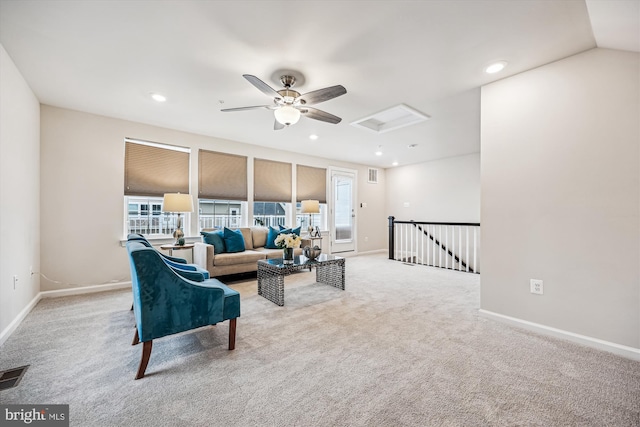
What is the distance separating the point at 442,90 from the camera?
310 cm

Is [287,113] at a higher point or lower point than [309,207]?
higher

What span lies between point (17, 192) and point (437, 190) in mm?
7656

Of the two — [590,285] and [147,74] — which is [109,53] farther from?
[590,285]

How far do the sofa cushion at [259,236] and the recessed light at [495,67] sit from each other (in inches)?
168

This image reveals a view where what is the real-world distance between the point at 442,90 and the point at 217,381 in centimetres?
365

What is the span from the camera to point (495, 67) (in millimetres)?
2586

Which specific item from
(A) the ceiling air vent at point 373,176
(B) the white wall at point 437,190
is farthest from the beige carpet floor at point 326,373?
(A) the ceiling air vent at point 373,176

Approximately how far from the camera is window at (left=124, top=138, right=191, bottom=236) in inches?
166

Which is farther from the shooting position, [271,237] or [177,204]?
[271,237]

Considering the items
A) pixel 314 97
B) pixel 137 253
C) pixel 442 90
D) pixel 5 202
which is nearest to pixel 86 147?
pixel 5 202

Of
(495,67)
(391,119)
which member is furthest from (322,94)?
(391,119)

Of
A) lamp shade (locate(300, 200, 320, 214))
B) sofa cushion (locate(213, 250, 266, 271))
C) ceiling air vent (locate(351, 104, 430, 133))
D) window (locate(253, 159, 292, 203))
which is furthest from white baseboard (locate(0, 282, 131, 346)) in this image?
ceiling air vent (locate(351, 104, 430, 133))

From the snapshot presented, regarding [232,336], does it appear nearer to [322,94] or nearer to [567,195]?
[322,94]

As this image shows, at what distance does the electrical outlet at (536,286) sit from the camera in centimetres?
254
